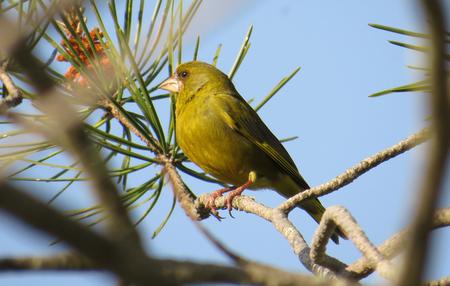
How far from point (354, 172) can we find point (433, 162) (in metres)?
1.39

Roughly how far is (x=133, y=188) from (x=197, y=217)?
32 centimetres

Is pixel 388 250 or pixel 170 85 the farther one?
pixel 170 85

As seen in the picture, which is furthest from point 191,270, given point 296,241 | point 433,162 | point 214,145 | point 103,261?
point 214,145

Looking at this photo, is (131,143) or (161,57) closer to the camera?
(131,143)

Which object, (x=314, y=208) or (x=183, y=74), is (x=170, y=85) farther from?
(x=314, y=208)

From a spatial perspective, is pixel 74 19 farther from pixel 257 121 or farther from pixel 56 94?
pixel 56 94

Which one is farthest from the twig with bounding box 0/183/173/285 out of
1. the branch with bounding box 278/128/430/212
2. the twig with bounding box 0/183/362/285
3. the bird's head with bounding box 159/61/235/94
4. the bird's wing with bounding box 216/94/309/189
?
the bird's head with bounding box 159/61/235/94

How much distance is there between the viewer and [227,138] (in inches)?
179

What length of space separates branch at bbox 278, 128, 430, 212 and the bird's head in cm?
287

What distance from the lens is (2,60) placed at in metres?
2.49

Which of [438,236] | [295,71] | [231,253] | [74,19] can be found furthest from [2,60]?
[438,236]

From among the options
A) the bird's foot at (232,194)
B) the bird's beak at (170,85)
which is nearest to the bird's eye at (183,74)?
the bird's beak at (170,85)

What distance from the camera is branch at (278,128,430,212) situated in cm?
181

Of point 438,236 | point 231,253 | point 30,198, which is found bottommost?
point 438,236
